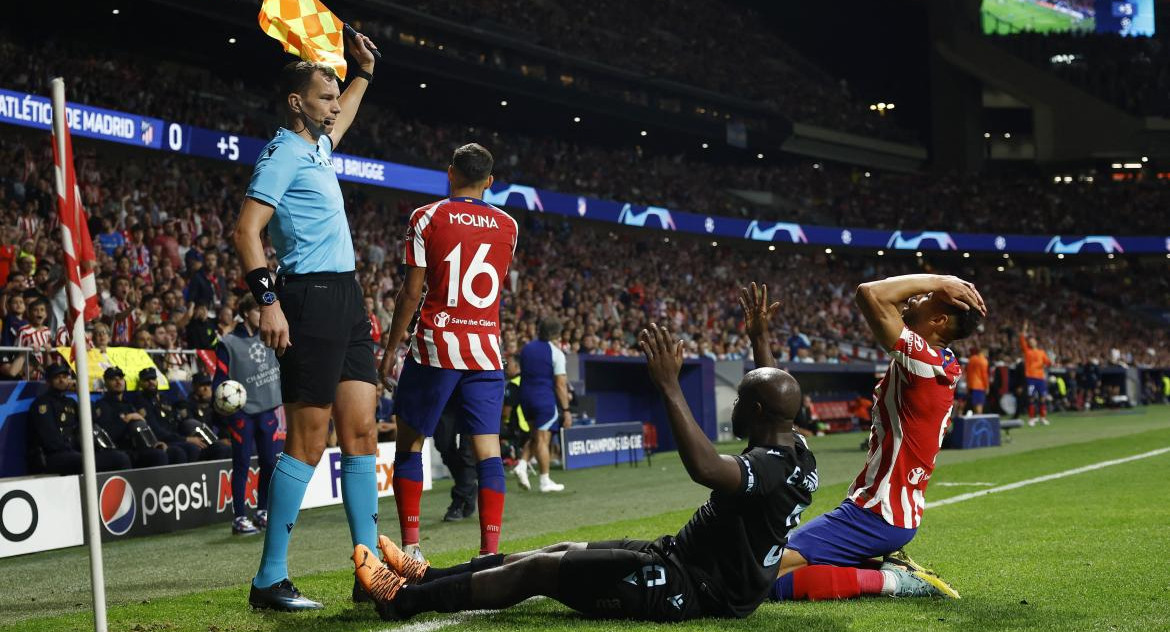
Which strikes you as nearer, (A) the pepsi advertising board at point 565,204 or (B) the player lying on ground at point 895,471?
(B) the player lying on ground at point 895,471

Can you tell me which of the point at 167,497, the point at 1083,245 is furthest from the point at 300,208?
the point at 1083,245

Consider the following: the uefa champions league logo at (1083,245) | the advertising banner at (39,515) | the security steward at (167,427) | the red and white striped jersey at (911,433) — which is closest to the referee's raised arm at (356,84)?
the red and white striped jersey at (911,433)

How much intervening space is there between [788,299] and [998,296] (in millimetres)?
13949

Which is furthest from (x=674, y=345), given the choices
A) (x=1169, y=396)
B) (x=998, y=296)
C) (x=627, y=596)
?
(x=998, y=296)

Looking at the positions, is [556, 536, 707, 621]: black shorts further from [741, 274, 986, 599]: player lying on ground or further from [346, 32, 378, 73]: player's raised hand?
[346, 32, 378, 73]: player's raised hand

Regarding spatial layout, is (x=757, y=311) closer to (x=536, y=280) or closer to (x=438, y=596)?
(x=438, y=596)

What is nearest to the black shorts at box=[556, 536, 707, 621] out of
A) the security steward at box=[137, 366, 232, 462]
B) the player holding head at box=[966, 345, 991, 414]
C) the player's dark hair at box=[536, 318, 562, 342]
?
the security steward at box=[137, 366, 232, 462]

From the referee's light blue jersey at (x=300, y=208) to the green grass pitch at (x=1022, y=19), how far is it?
5057 centimetres

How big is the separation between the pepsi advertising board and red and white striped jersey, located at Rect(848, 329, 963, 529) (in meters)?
14.2

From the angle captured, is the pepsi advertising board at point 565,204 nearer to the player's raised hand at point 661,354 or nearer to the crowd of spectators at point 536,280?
the crowd of spectators at point 536,280

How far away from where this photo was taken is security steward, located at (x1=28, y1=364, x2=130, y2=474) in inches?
372

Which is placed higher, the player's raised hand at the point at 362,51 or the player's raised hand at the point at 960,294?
the player's raised hand at the point at 362,51

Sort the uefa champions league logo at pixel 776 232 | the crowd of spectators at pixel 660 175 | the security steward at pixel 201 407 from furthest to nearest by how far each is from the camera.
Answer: the uefa champions league logo at pixel 776 232 < the crowd of spectators at pixel 660 175 < the security steward at pixel 201 407

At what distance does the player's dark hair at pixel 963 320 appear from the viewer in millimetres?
5082
